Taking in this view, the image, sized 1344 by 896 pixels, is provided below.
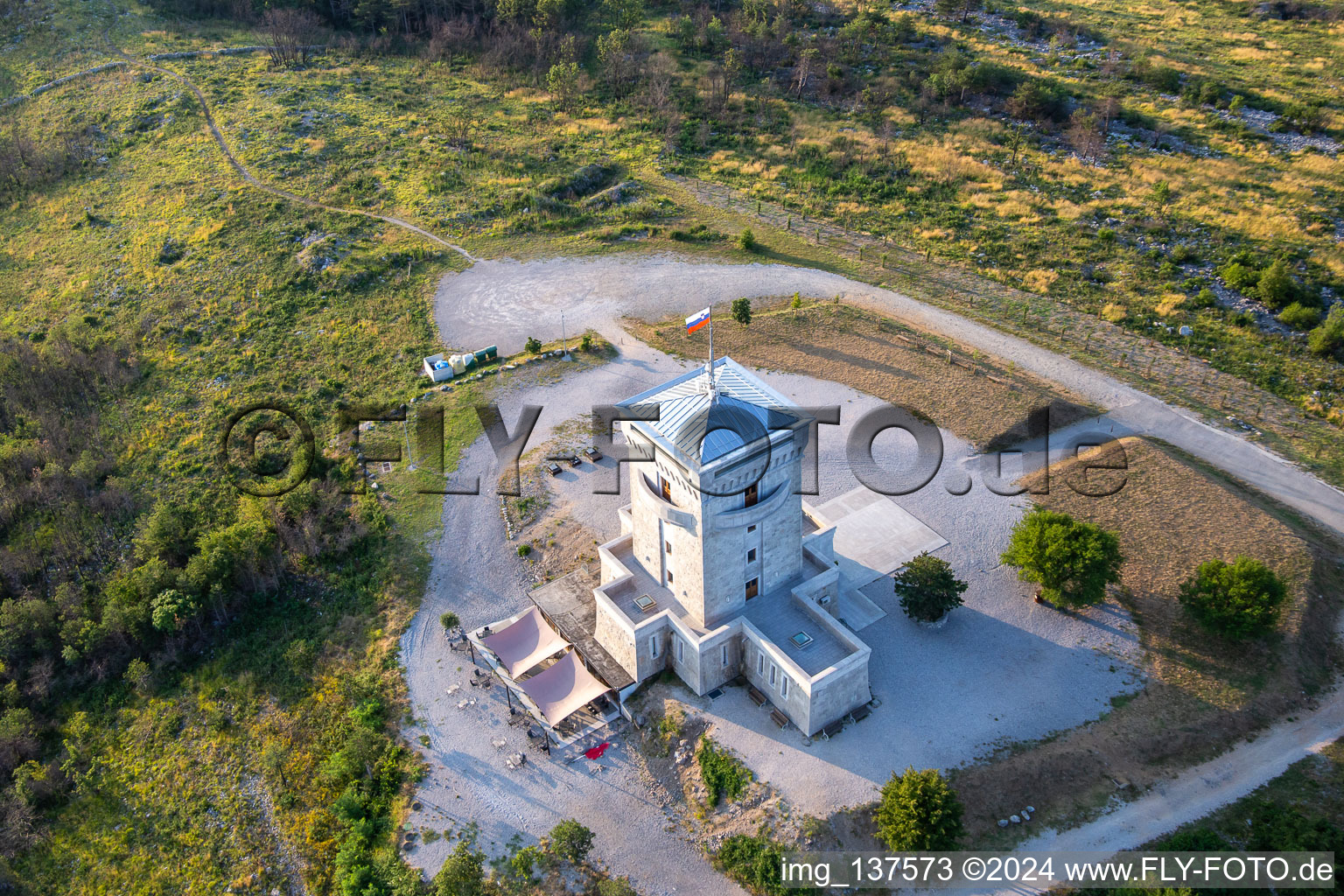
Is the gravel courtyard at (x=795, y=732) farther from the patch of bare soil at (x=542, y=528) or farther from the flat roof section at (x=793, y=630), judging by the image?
the flat roof section at (x=793, y=630)

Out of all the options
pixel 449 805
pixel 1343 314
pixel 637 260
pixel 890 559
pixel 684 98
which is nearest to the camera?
pixel 449 805

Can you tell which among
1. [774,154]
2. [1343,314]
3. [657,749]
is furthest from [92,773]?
[1343,314]

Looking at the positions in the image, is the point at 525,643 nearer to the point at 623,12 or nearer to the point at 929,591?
the point at 929,591

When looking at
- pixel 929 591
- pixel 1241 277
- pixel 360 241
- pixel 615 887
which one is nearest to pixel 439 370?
pixel 360 241

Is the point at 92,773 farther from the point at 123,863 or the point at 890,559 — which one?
the point at 890,559

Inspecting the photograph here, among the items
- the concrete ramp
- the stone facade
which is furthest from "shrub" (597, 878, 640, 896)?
the concrete ramp

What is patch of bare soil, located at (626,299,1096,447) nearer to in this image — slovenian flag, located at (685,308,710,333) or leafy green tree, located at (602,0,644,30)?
slovenian flag, located at (685,308,710,333)
